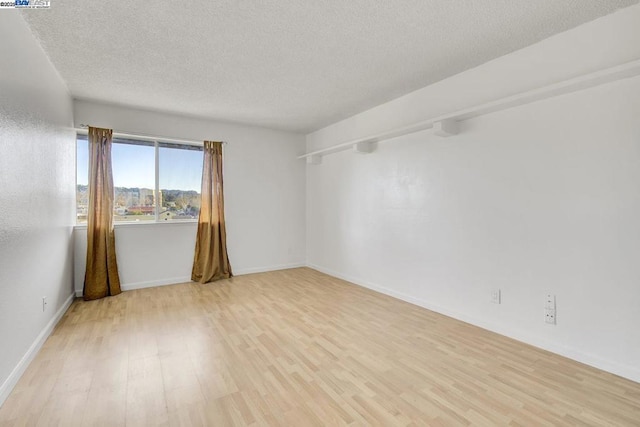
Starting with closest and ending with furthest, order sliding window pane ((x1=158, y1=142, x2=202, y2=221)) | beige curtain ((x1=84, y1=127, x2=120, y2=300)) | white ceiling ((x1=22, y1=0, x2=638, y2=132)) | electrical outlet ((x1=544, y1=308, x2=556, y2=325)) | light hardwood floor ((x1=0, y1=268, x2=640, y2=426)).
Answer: light hardwood floor ((x1=0, y1=268, x2=640, y2=426)), white ceiling ((x1=22, y1=0, x2=638, y2=132)), electrical outlet ((x1=544, y1=308, x2=556, y2=325)), beige curtain ((x1=84, y1=127, x2=120, y2=300)), sliding window pane ((x1=158, y1=142, x2=202, y2=221))

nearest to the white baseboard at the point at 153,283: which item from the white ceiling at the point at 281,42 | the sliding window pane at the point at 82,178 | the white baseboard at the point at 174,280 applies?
the white baseboard at the point at 174,280

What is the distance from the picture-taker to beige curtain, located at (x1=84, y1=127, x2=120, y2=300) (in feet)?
12.6

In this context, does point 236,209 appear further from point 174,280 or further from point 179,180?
point 174,280

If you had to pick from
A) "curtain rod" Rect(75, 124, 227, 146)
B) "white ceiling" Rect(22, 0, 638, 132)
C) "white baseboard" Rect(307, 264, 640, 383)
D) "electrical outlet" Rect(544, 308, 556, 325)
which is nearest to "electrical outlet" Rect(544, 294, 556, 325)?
"electrical outlet" Rect(544, 308, 556, 325)

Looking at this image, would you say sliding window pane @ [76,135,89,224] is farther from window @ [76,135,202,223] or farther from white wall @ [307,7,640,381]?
white wall @ [307,7,640,381]

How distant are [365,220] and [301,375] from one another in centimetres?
260

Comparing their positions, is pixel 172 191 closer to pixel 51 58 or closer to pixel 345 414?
pixel 51 58

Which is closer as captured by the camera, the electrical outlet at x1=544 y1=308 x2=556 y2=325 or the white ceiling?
the white ceiling

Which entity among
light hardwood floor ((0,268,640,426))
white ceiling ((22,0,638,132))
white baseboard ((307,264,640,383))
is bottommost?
light hardwood floor ((0,268,640,426))

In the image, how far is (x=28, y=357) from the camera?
2.22 meters

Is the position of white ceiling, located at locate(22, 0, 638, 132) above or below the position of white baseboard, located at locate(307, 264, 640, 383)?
above

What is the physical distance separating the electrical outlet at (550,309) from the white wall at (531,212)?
36 mm

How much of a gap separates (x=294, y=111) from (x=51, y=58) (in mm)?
2638

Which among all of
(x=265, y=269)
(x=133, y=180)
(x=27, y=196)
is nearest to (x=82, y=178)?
(x=133, y=180)
